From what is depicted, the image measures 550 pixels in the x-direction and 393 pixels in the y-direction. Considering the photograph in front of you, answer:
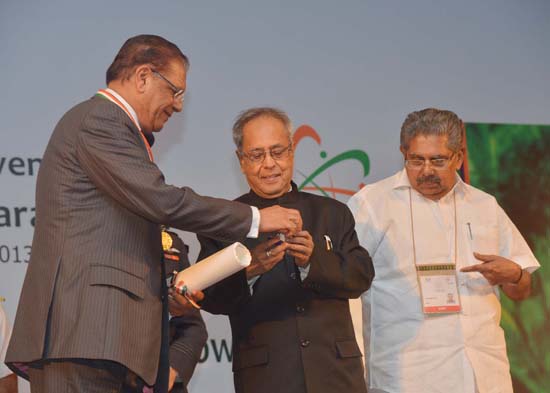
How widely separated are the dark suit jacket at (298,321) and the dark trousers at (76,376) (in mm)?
657

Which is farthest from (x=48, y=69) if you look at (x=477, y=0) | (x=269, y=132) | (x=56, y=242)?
(x=477, y=0)

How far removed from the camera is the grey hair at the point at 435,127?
11.3ft

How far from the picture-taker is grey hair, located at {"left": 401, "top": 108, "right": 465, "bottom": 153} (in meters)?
3.46

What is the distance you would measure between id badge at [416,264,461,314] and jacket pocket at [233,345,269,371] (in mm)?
791

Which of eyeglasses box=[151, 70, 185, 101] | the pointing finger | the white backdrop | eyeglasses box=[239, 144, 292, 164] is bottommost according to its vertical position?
the pointing finger

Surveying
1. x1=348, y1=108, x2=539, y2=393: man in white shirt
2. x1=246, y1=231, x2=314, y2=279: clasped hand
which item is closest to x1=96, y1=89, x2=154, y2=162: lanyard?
x1=246, y1=231, x2=314, y2=279: clasped hand

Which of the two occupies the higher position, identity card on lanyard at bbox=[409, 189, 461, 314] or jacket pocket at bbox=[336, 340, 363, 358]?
identity card on lanyard at bbox=[409, 189, 461, 314]

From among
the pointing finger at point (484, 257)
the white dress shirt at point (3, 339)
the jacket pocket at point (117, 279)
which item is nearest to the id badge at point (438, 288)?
the pointing finger at point (484, 257)

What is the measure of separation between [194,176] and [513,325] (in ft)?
6.40

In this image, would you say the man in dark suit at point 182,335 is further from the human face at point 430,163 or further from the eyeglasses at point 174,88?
the human face at point 430,163

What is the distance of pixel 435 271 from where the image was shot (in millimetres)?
3369

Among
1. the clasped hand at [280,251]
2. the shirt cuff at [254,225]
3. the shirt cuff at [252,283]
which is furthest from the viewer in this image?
the shirt cuff at [252,283]

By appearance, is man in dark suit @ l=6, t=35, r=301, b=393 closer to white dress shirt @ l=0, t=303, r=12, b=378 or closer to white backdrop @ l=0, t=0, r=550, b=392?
white dress shirt @ l=0, t=303, r=12, b=378

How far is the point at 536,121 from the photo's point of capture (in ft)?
16.4
